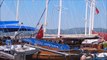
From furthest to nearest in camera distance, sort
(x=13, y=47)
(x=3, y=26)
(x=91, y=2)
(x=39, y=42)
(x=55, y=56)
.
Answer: (x=91, y=2) < (x=3, y=26) < (x=39, y=42) < (x=55, y=56) < (x=13, y=47)

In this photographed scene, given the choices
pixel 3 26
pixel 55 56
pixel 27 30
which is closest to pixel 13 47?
pixel 55 56

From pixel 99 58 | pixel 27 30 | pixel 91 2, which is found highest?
pixel 91 2

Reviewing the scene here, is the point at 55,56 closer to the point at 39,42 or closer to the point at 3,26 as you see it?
the point at 39,42

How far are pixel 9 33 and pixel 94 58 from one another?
44.3 ft

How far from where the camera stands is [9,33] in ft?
112

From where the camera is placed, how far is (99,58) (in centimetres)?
2331

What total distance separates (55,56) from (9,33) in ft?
38.6

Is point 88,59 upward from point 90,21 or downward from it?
downward

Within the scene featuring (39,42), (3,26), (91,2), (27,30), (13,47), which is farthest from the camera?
(91,2)

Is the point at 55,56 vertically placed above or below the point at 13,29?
below

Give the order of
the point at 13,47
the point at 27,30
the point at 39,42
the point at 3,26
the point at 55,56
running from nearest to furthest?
the point at 13,47
the point at 55,56
the point at 39,42
the point at 3,26
the point at 27,30

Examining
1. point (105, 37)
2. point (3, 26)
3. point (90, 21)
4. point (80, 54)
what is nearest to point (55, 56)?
point (80, 54)

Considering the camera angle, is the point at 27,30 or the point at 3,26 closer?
the point at 3,26

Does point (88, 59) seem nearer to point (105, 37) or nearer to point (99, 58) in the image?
point (99, 58)
